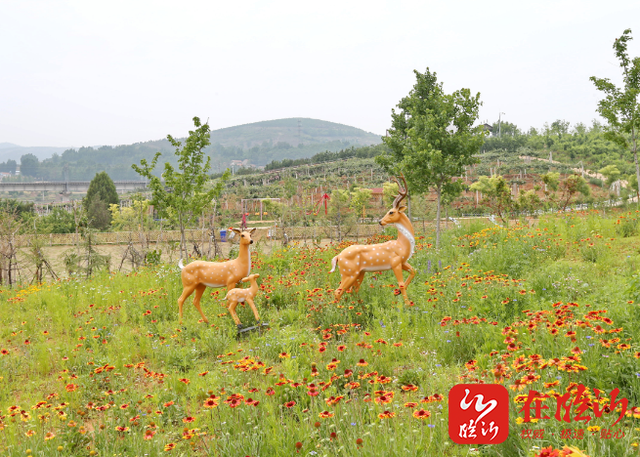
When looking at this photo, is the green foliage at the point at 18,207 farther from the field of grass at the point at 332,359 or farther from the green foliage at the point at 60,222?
the field of grass at the point at 332,359

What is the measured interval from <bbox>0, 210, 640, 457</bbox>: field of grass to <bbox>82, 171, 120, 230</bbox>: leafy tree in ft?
118

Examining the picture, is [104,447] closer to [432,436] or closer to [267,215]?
[432,436]

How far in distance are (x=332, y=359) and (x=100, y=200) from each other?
48648 mm

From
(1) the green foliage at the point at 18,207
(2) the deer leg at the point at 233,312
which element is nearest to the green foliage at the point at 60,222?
(1) the green foliage at the point at 18,207

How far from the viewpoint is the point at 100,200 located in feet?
150

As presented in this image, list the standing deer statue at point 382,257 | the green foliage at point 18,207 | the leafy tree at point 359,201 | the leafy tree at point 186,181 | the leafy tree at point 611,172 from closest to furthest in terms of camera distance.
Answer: the standing deer statue at point 382,257, the leafy tree at point 186,181, the green foliage at point 18,207, the leafy tree at point 611,172, the leafy tree at point 359,201

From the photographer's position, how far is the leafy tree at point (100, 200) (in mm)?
42938

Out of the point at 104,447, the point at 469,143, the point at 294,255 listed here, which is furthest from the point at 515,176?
the point at 104,447

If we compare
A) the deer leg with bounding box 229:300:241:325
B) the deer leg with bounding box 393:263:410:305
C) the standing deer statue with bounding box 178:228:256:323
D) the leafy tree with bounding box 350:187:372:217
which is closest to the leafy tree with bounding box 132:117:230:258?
the standing deer statue with bounding box 178:228:256:323

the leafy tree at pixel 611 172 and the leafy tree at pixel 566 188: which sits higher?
the leafy tree at pixel 611 172

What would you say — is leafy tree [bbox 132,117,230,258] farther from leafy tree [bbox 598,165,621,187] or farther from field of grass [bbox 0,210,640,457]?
leafy tree [bbox 598,165,621,187]

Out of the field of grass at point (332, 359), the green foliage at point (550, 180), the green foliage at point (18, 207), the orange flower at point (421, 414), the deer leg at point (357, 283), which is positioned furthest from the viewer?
the green foliage at point (18, 207)

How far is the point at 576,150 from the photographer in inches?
2704

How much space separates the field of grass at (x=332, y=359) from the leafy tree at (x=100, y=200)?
3597 cm
